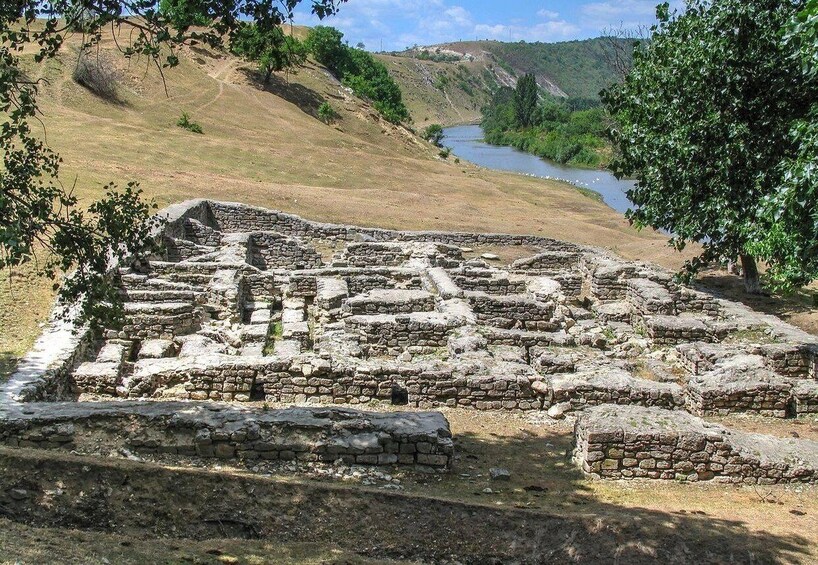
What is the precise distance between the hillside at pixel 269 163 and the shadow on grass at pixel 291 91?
0.16 metres

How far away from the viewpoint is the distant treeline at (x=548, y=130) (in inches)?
3179

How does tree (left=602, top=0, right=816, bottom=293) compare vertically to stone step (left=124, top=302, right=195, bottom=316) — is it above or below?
above

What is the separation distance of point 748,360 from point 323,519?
8.35 metres

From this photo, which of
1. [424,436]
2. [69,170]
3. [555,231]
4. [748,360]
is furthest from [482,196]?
[424,436]

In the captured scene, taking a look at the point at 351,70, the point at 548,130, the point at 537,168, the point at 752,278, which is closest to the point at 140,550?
the point at 752,278

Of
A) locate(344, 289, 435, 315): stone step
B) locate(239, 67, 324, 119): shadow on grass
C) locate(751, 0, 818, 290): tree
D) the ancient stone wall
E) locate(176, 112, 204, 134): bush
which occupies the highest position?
locate(239, 67, 324, 119): shadow on grass

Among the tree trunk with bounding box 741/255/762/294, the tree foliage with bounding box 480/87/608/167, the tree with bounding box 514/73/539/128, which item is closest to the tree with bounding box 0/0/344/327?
the tree trunk with bounding box 741/255/762/294

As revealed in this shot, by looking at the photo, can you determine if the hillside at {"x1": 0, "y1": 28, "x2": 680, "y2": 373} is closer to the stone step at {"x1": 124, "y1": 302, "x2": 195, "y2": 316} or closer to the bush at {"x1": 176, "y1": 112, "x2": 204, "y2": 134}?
the bush at {"x1": 176, "y1": 112, "x2": 204, "y2": 134}

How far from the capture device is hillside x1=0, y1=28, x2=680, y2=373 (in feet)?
93.8

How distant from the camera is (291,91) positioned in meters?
61.8

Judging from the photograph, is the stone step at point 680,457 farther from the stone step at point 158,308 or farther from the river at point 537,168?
the river at point 537,168

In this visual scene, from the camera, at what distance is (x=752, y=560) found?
715 centimetres

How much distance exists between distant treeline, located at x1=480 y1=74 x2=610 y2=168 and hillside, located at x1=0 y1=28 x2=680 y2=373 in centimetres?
2179

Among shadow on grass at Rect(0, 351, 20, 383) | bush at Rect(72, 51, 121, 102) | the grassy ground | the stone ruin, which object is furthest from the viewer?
bush at Rect(72, 51, 121, 102)
